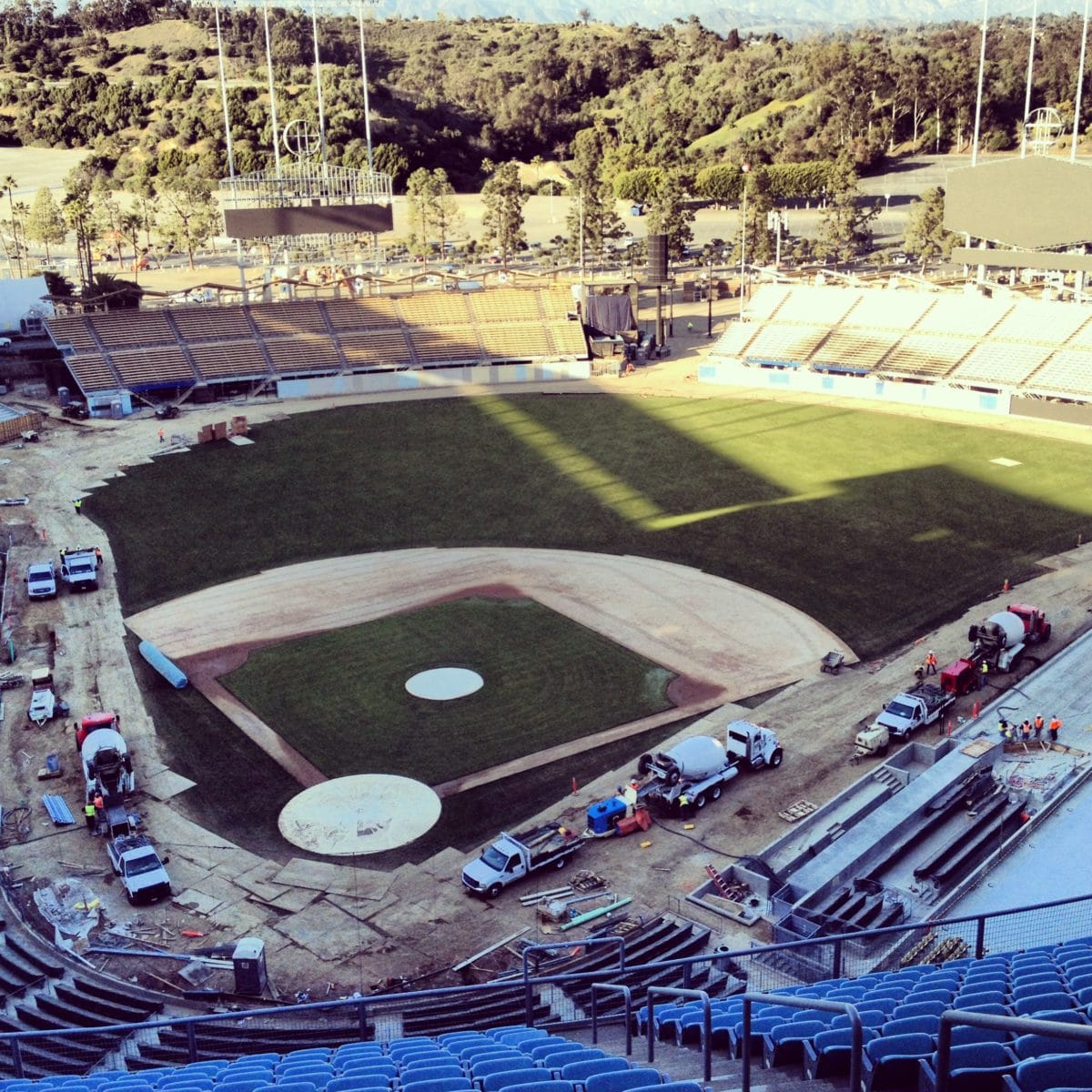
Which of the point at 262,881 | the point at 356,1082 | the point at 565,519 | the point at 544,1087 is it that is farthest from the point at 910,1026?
the point at 565,519

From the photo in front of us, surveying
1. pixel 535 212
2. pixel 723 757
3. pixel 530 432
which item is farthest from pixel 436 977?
pixel 535 212

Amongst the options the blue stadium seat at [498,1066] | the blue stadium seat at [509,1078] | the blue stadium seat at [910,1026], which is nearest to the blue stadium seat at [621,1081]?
the blue stadium seat at [509,1078]

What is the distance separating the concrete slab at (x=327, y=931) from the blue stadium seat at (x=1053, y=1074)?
18894mm

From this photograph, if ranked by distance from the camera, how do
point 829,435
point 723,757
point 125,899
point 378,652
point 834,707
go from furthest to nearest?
point 829,435 < point 378,652 < point 834,707 < point 723,757 < point 125,899

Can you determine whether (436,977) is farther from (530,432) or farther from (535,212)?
(535,212)

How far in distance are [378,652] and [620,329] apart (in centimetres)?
5712

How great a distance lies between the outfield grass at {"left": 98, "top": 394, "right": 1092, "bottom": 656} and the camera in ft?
165

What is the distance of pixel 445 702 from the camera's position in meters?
39.5

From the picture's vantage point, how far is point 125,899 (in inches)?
1162

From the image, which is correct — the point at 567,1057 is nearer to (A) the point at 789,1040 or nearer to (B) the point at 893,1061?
(A) the point at 789,1040

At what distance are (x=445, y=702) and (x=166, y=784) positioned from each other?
9.30m

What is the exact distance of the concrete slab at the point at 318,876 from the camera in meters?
30.2

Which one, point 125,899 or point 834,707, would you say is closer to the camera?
point 125,899

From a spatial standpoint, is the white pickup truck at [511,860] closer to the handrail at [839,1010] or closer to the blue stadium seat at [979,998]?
the blue stadium seat at [979,998]
